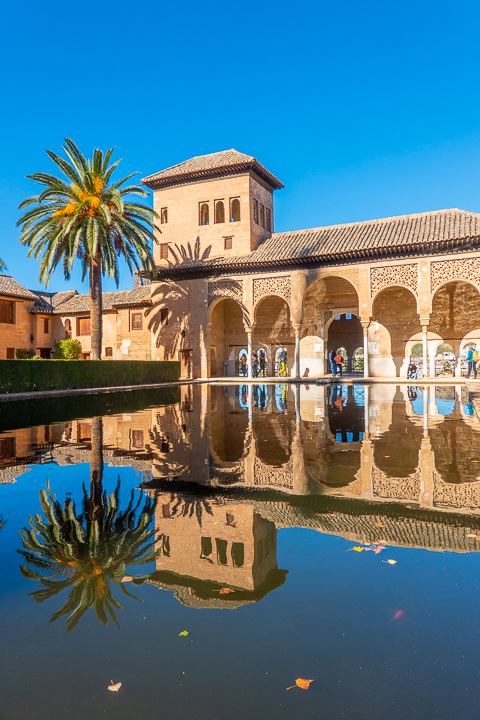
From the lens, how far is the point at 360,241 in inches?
990

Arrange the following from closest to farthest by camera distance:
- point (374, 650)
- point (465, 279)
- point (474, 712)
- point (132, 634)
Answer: point (474, 712) < point (374, 650) < point (132, 634) < point (465, 279)

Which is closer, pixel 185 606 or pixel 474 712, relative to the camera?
pixel 474 712

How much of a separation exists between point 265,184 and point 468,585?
3092 cm

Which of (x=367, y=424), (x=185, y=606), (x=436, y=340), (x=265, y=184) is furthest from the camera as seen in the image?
(x=265, y=184)

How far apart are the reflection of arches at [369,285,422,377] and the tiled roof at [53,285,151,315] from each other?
577 inches

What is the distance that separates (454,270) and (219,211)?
13.9 metres

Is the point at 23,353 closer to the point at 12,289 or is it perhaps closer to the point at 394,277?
the point at 12,289

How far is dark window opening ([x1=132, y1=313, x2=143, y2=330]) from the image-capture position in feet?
109

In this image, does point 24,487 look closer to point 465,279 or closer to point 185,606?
point 185,606

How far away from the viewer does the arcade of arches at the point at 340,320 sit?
25500mm

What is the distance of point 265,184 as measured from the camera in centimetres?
3084

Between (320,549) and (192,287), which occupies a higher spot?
(192,287)

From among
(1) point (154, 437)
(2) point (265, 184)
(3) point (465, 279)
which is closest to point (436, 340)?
(3) point (465, 279)

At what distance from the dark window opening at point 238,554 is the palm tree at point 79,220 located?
18691 mm
